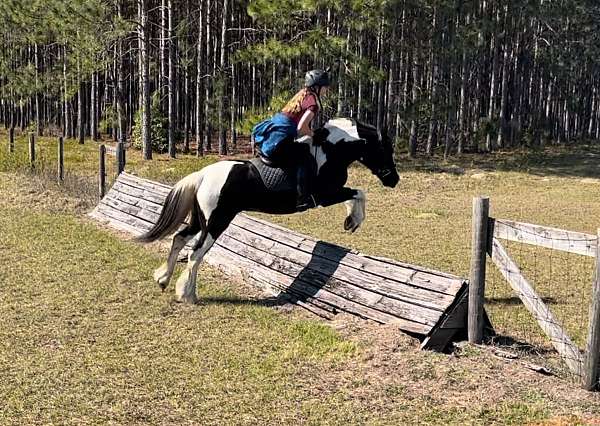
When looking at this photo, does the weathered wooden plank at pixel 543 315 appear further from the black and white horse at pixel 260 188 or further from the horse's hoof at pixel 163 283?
the horse's hoof at pixel 163 283

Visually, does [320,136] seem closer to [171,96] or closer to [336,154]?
[336,154]

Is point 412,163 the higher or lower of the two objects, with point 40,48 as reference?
lower

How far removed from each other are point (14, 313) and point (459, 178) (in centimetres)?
1708

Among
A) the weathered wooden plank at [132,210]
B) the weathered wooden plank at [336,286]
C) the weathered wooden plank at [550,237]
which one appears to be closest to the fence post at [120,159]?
the weathered wooden plank at [132,210]

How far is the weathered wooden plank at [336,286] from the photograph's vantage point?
6493mm

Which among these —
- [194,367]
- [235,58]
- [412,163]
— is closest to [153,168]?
[235,58]

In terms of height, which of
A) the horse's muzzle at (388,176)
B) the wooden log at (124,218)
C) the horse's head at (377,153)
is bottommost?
the wooden log at (124,218)

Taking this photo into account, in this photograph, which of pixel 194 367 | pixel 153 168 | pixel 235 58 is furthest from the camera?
pixel 235 58

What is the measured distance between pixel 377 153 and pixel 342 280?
59.4 inches

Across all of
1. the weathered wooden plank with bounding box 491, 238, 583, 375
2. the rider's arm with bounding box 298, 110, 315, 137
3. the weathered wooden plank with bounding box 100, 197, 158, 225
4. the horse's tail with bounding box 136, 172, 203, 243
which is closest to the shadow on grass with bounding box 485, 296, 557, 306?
the weathered wooden plank with bounding box 491, 238, 583, 375

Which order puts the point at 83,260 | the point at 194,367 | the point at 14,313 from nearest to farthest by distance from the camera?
1. the point at 194,367
2. the point at 14,313
3. the point at 83,260

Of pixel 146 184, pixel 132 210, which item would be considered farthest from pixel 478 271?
pixel 146 184

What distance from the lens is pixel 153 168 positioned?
2200 cm

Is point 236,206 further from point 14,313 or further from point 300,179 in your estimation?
point 14,313
